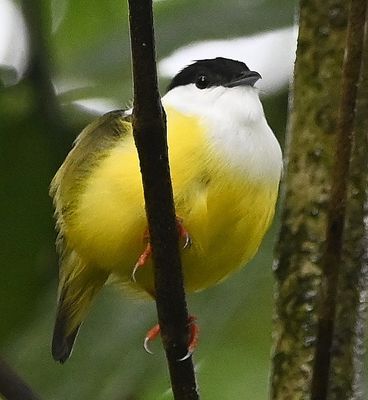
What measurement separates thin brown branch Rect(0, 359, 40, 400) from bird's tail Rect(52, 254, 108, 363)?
575mm

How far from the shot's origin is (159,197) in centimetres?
112

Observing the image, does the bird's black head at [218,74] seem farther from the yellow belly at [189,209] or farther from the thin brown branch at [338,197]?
the thin brown branch at [338,197]

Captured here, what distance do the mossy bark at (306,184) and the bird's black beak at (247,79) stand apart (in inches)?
10.3

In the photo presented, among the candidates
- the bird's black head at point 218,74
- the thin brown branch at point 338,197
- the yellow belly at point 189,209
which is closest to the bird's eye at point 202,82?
the bird's black head at point 218,74

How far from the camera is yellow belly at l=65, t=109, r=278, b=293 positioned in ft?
5.27

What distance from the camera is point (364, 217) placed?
60.1 inches

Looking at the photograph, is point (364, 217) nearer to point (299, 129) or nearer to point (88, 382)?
point (299, 129)

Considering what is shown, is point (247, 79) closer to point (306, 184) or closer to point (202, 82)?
point (202, 82)

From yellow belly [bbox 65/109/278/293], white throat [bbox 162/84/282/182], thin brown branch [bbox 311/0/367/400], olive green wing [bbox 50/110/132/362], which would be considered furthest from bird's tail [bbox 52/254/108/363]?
thin brown branch [bbox 311/0/367/400]

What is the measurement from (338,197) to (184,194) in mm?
620

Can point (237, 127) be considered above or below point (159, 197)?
below

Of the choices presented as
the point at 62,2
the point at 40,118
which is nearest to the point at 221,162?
the point at 40,118

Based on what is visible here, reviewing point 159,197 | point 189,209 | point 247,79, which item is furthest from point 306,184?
point 159,197

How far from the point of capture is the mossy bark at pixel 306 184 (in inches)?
Answer: 60.8
